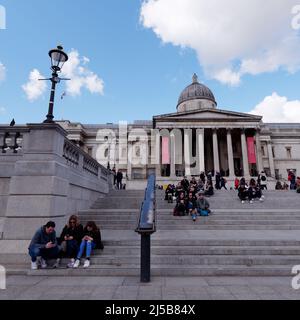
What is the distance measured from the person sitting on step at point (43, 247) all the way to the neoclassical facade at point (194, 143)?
23759 millimetres

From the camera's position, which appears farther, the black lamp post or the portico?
the portico

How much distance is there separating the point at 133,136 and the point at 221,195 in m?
29.5

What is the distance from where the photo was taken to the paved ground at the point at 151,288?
367 cm

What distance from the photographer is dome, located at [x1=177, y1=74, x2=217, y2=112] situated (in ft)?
153

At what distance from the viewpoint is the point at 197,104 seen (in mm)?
46531

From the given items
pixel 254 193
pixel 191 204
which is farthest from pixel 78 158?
pixel 254 193

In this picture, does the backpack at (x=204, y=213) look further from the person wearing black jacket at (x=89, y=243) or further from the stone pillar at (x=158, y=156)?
the stone pillar at (x=158, y=156)

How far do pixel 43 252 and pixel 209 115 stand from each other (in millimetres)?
34638

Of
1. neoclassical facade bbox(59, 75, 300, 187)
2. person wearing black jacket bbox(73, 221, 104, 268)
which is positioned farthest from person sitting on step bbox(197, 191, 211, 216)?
neoclassical facade bbox(59, 75, 300, 187)

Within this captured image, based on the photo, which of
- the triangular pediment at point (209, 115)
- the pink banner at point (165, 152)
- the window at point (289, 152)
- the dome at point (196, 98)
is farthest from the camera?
the dome at point (196, 98)

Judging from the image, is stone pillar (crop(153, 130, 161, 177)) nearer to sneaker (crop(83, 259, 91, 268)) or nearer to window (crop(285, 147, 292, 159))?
window (crop(285, 147, 292, 159))

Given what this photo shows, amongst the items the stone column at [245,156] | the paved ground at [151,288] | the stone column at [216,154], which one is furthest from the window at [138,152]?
the paved ground at [151,288]
